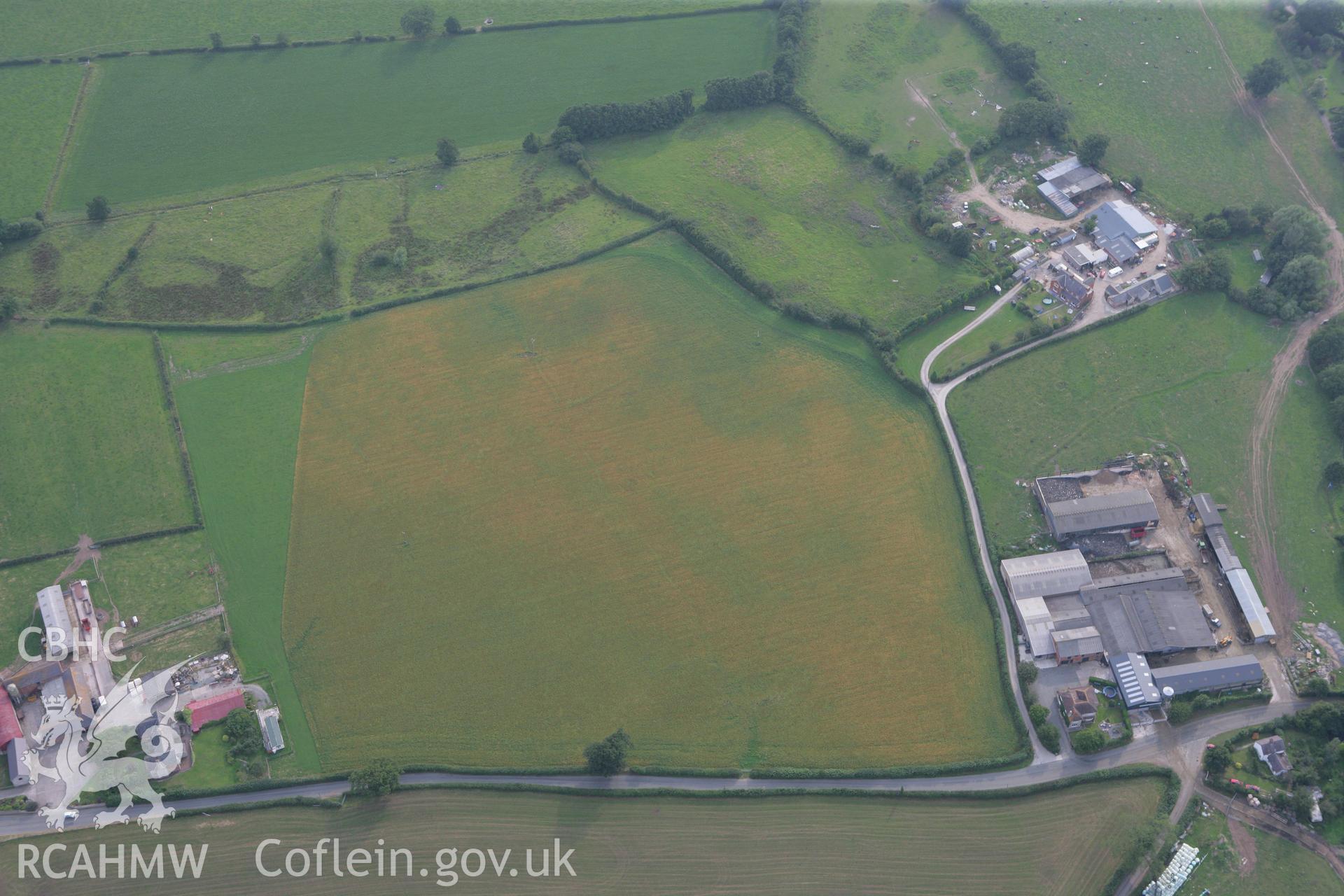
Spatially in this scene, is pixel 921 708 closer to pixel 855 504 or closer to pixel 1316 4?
pixel 855 504

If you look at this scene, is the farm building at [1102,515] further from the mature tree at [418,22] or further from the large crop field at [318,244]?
the mature tree at [418,22]

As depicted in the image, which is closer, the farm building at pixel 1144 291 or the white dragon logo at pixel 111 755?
the white dragon logo at pixel 111 755

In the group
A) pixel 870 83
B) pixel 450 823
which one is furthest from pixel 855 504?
pixel 870 83

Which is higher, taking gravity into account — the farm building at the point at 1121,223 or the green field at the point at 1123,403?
the farm building at the point at 1121,223

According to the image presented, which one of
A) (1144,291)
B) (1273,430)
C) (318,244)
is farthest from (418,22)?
(1273,430)

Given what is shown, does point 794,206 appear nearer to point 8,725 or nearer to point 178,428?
point 178,428

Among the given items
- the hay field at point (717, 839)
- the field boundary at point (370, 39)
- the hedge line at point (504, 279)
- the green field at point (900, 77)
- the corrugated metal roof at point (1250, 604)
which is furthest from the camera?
the field boundary at point (370, 39)

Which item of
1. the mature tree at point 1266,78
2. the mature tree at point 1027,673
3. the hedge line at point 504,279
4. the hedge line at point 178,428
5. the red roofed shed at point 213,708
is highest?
the mature tree at point 1266,78

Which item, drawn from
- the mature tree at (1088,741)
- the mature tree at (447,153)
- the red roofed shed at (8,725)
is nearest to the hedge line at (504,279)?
the mature tree at (447,153)
